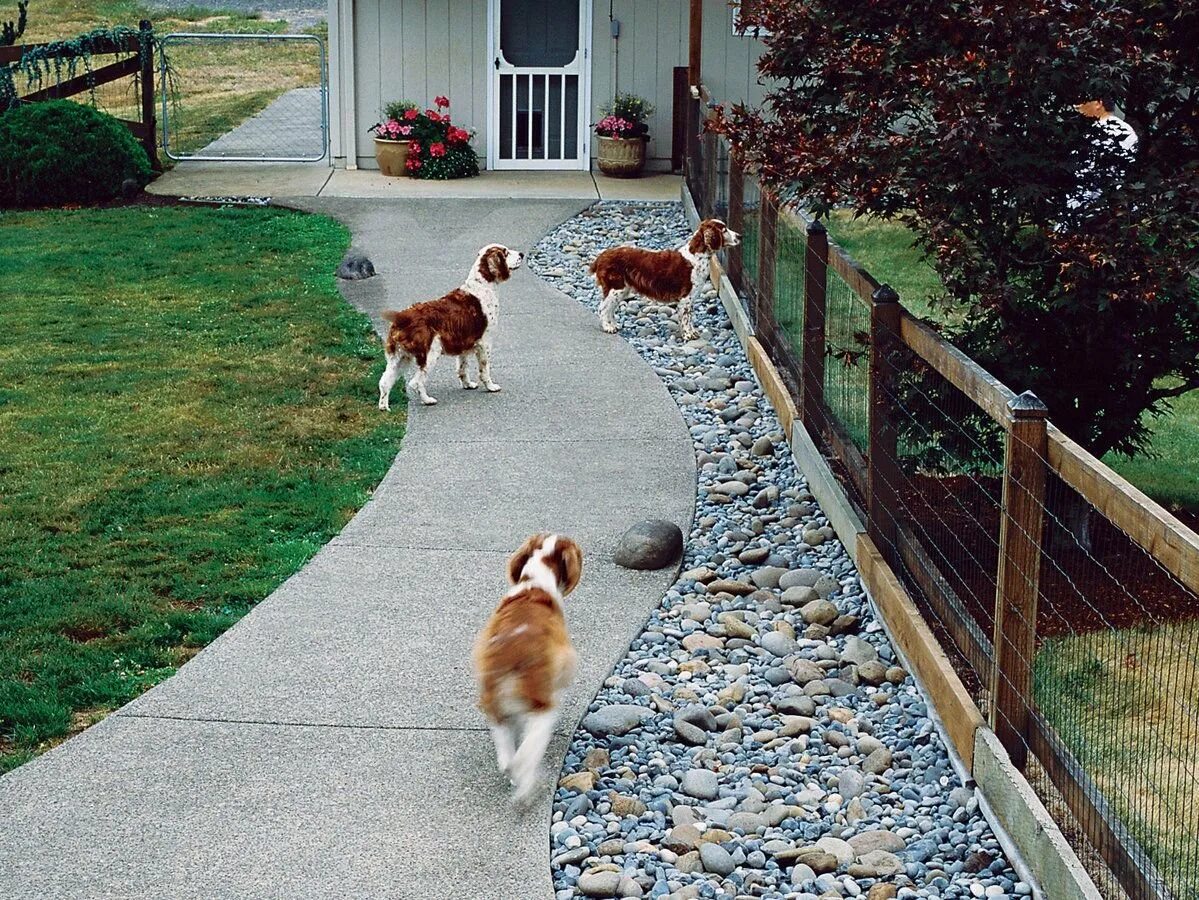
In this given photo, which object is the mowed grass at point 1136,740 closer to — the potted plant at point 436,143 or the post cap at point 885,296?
the post cap at point 885,296

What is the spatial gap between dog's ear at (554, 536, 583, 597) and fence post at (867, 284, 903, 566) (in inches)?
65.9

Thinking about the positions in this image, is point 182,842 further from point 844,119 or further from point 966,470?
point 844,119

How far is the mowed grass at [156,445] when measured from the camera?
6801 millimetres

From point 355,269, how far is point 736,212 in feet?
11.5

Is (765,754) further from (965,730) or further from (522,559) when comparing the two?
(522,559)

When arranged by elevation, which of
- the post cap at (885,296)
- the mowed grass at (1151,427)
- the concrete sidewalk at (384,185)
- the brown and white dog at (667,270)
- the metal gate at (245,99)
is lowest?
the mowed grass at (1151,427)

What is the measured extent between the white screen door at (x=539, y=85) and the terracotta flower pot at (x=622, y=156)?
66 cm

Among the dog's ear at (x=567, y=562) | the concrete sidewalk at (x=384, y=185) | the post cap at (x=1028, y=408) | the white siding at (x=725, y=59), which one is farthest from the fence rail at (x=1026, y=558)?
the white siding at (x=725, y=59)

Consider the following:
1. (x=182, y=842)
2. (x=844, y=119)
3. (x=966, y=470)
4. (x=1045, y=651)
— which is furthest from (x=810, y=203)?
(x=182, y=842)

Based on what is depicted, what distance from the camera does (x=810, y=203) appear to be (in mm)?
7625

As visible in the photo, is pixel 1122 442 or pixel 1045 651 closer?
pixel 1045 651

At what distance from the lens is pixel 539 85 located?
792 inches

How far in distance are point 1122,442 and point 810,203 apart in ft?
6.29

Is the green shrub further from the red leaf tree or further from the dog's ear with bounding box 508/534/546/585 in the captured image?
the dog's ear with bounding box 508/534/546/585
